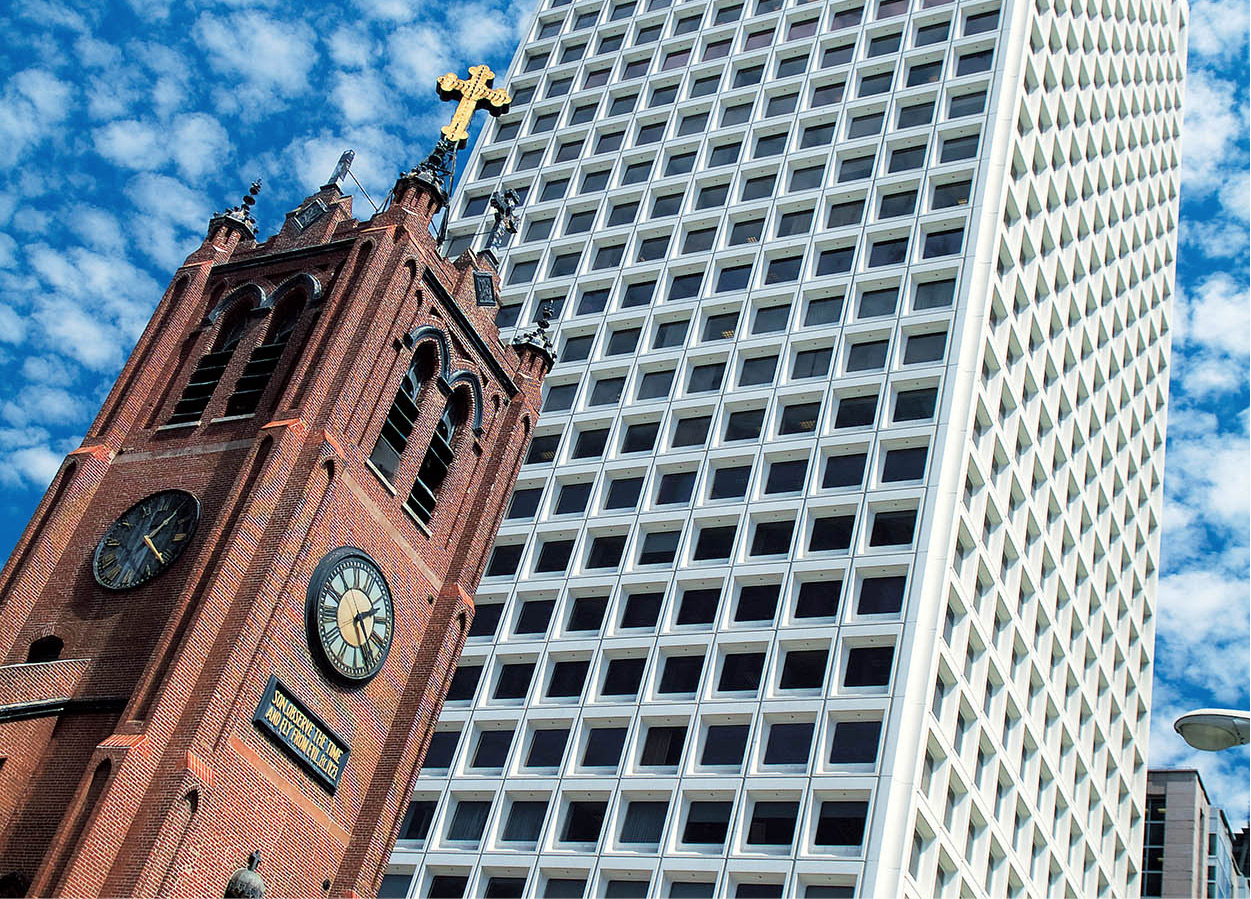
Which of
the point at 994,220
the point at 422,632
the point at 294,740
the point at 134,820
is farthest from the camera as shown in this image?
the point at 994,220

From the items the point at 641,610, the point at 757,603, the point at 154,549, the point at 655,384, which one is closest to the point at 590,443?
the point at 655,384

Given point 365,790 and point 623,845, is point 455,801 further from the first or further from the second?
point 365,790

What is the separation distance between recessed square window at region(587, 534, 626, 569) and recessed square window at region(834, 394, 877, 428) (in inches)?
357

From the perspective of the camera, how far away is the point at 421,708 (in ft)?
126

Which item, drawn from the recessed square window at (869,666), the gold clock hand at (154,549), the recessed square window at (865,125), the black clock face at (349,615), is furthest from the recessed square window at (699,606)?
the recessed square window at (865,125)

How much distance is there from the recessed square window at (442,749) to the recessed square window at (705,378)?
16805 mm

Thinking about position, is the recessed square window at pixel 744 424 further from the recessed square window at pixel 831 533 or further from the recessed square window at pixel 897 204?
the recessed square window at pixel 897 204

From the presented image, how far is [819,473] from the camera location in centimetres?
5700

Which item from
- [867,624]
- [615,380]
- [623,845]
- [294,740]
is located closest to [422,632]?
[294,740]

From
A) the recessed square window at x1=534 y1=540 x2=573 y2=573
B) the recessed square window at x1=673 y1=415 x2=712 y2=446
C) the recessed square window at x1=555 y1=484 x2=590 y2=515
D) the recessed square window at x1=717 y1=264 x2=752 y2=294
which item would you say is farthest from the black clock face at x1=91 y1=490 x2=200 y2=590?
the recessed square window at x1=717 y1=264 x2=752 y2=294

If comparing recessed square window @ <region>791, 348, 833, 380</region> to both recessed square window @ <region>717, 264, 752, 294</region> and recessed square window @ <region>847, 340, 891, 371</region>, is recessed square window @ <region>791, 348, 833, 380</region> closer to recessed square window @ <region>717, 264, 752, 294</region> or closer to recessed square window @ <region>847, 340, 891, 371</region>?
recessed square window @ <region>847, 340, 891, 371</region>

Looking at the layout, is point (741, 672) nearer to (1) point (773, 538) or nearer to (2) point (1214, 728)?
(1) point (773, 538)

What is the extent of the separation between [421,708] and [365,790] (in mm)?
2429

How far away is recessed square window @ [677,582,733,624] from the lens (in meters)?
54.7
